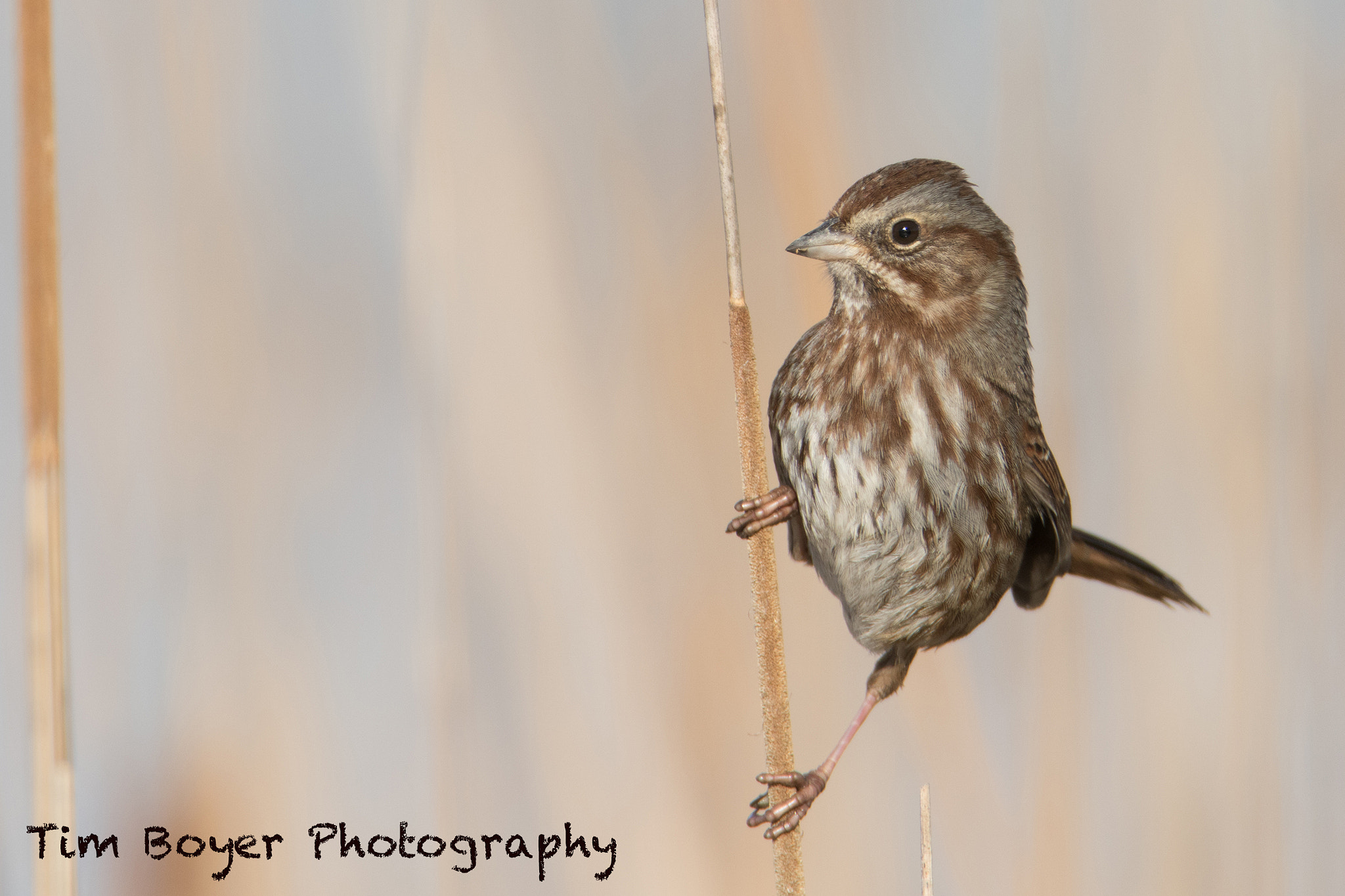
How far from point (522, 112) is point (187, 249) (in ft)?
2.34

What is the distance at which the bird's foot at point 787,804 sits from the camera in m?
1.62

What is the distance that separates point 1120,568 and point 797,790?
1101 mm

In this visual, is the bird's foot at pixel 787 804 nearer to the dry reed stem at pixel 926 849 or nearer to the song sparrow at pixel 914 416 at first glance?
the song sparrow at pixel 914 416

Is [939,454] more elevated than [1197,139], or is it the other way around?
[1197,139]

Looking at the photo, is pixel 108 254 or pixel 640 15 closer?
pixel 108 254

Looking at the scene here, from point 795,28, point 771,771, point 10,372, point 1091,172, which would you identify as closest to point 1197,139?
point 1091,172

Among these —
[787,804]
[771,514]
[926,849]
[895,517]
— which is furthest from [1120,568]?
[926,849]

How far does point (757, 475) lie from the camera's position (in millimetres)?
1542

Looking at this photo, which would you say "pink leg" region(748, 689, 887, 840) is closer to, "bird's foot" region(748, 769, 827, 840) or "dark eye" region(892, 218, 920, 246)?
"bird's foot" region(748, 769, 827, 840)

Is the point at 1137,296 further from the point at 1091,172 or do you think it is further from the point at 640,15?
the point at 640,15

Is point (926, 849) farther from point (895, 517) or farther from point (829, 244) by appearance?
point (829, 244)

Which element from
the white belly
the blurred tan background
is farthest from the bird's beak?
the blurred tan background

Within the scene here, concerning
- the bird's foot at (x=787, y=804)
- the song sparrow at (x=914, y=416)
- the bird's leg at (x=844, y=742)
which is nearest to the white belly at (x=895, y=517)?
the song sparrow at (x=914, y=416)

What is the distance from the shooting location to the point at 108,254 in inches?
102
